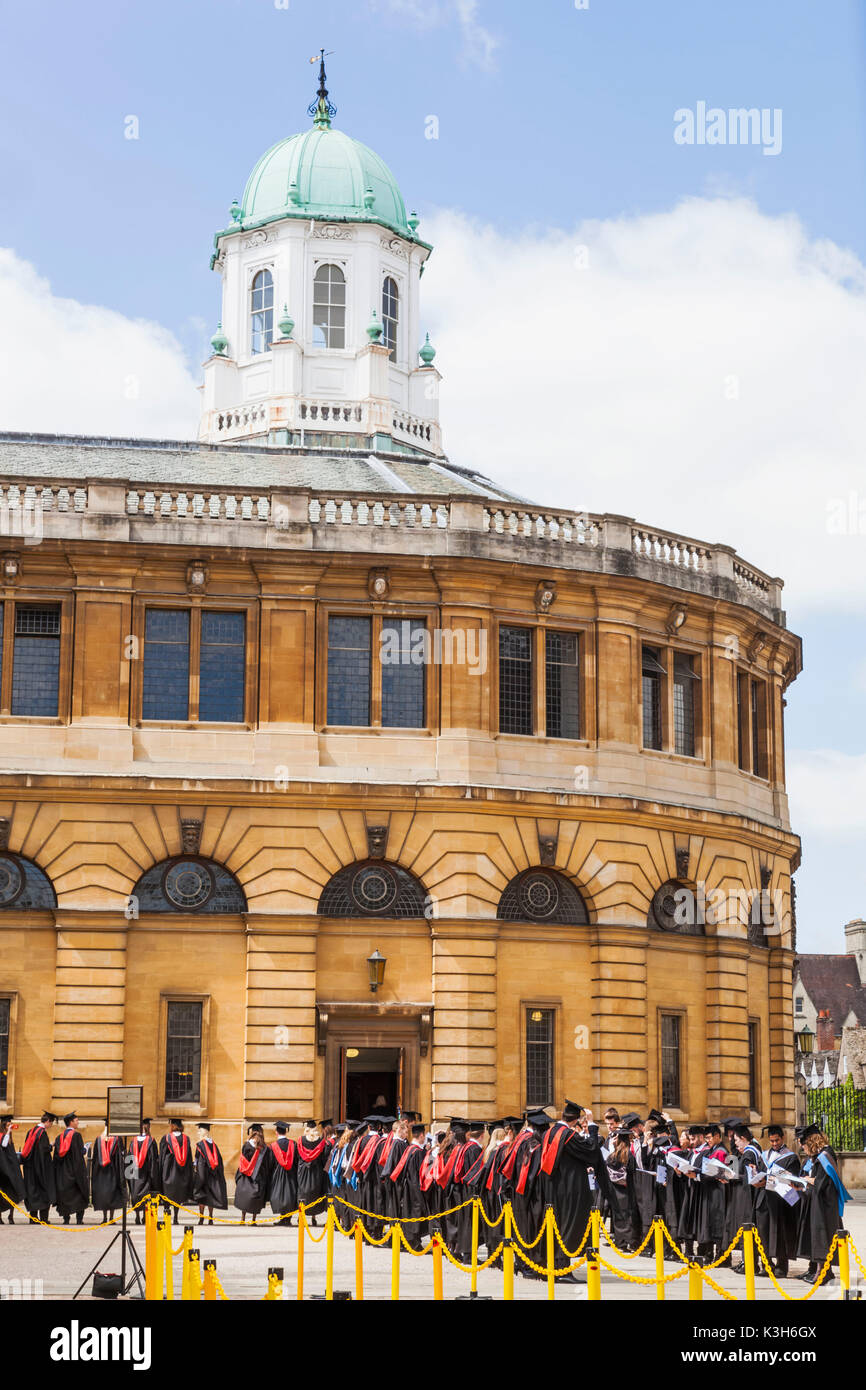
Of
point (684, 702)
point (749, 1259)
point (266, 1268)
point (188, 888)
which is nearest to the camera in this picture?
point (749, 1259)

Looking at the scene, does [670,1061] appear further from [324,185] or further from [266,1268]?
[324,185]

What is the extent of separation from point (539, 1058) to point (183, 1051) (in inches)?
247

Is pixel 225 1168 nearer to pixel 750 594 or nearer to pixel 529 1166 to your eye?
pixel 529 1166

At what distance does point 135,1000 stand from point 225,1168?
10.5 feet

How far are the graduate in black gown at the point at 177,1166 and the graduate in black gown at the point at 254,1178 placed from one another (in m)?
0.99

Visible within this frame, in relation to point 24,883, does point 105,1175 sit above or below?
below

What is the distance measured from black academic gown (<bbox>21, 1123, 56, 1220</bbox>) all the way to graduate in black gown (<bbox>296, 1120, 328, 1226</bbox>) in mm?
3808

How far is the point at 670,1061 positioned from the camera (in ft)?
123

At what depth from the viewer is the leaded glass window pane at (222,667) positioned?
35531mm

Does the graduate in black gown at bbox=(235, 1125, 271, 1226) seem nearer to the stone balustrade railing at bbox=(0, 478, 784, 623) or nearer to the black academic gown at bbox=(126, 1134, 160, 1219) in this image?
the black academic gown at bbox=(126, 1134, 160, 1219)

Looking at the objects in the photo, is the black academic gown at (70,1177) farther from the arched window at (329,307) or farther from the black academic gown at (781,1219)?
the arched window at (329,307)

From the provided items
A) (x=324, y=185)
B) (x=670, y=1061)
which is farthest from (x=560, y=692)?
(x=324, y=185)

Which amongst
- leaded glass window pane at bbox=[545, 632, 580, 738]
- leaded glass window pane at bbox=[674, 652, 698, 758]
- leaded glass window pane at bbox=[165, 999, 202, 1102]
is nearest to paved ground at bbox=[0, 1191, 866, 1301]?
leaded glass window pane at bbox=[165, 999, 202, 1102]

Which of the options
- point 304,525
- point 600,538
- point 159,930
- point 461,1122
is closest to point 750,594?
point 600,538
